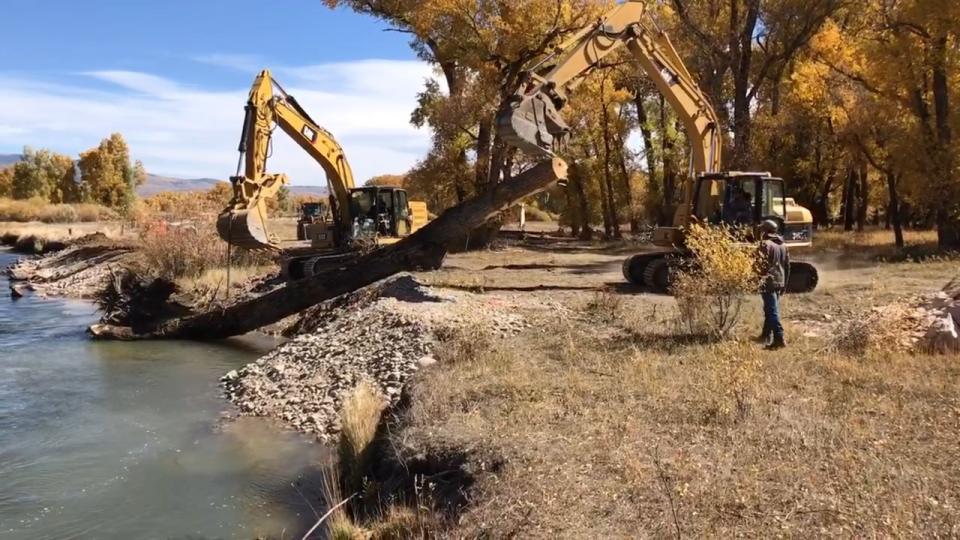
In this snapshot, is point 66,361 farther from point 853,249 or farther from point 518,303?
point 853,249

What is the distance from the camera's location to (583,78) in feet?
57.2

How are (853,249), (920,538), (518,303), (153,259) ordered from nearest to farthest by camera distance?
(920,538)
(518,303)
(153,259)
(853,249)

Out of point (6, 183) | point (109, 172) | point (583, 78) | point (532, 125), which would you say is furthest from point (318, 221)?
point (6, 183)

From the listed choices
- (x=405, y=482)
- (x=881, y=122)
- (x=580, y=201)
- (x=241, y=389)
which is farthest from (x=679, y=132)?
(x=405, y=482)

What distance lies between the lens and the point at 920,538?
4.65 meters

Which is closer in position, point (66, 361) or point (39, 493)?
point (39, 493)

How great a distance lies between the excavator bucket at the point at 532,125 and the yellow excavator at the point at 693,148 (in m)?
0.02

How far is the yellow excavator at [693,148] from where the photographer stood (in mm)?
15792

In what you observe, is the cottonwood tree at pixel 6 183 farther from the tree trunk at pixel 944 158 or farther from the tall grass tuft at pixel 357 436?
the tall grass tuft at pixel 357 436

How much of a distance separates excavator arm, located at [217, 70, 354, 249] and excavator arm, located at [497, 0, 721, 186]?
700cm

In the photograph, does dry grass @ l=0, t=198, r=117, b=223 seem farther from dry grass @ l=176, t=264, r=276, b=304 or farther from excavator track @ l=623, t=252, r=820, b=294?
excavator track @ l=623, t=252, r=820, b=294

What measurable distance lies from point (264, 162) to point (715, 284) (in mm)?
12927

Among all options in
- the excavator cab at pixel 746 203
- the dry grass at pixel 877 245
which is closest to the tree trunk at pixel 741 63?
the dry grass at pixel 877 245

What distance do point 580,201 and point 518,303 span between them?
2604 cm
